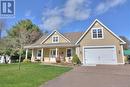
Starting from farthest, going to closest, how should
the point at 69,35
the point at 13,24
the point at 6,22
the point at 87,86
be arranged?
the point at 13,24 < the point at 6,22 < the point at 69,35 < the point at 87,86

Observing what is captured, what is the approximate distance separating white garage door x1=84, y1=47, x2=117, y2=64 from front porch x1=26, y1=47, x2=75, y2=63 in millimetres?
3181

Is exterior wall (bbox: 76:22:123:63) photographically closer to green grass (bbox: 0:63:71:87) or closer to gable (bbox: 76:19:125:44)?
gable (bbox: 76:19:125:44)

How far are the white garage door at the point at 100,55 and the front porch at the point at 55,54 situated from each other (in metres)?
3.18

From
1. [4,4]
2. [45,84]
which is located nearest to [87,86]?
[45,84]

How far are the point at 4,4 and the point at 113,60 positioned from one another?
1632 centimetres

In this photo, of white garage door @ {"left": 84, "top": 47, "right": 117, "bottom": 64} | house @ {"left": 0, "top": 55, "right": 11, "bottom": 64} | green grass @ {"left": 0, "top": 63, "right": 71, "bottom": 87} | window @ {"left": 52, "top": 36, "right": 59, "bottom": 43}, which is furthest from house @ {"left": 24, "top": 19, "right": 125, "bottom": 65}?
green grass @ {"left": 0, "top": 63, "right": 71, "bottom": 87}

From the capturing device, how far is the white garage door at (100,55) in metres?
30.0

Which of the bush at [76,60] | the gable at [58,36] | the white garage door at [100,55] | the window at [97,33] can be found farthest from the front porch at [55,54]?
the window at [97,33]

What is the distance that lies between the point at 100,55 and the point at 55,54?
7.90 meters

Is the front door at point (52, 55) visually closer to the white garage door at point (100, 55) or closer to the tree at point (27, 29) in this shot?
the white garage door at point (100, 55)

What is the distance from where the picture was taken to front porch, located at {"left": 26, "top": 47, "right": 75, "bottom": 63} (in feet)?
110

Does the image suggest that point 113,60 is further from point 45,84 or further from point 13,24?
point 13,24

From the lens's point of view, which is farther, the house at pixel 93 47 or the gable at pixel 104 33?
the gable at pixel 104 33

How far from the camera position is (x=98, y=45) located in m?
30.7
